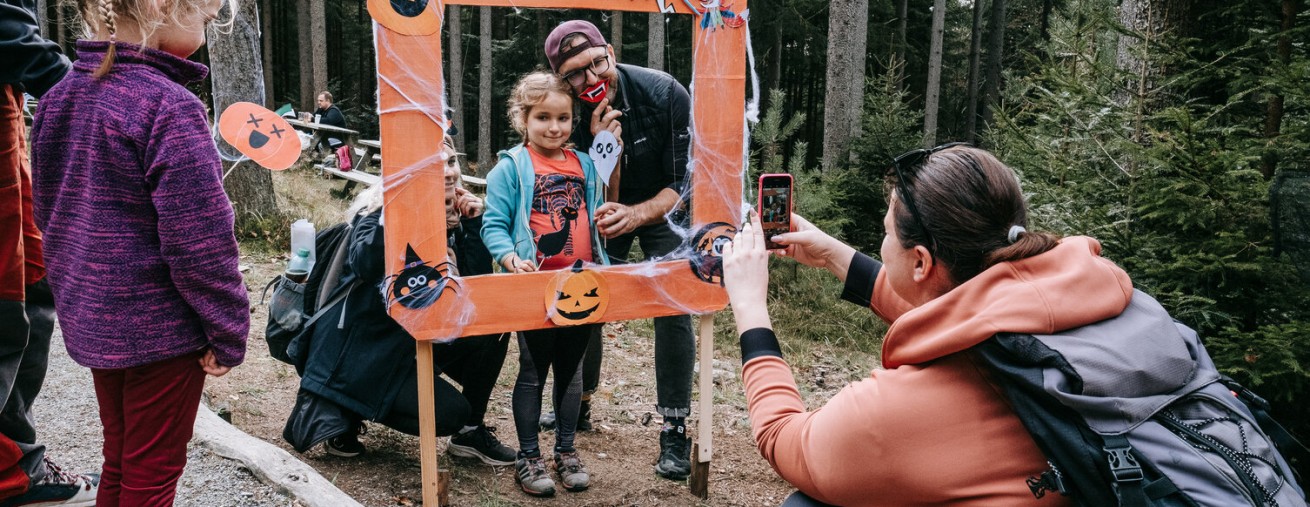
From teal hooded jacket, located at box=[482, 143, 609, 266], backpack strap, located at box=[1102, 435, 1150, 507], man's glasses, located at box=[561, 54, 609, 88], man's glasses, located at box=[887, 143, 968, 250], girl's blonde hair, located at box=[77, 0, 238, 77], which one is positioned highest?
girl's blonde hair, located at box=[77, 0, 238, 77]

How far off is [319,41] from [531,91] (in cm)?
1281

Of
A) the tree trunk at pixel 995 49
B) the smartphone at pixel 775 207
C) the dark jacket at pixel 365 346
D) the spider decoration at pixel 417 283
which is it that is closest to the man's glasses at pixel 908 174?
the smartphone at pixel 775 207

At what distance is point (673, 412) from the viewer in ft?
11.6

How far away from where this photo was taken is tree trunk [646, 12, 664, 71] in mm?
2926

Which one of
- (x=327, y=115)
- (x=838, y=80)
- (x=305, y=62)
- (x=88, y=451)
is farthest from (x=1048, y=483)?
(x=305, y=62)

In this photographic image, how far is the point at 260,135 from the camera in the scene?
8.82ft

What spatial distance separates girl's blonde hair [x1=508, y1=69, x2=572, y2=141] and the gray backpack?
184 centimetres

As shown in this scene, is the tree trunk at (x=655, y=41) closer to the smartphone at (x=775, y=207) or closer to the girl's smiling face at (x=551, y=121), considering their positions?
the girl's smiling face at (x=551, y=121)

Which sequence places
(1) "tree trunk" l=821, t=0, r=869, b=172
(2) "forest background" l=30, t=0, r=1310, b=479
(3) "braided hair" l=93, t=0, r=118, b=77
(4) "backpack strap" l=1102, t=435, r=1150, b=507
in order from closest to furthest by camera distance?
1. (4) "backpack strap" l=1102, t=435, r=1150, b=507
2. (3) "braided hair" l=93, t=0, r=118, b=77
3. (2) "forest background" l=30, t=0, r=1310, b=479
4. (1) "tree trunk" l=821, t=0, r=869, b=172

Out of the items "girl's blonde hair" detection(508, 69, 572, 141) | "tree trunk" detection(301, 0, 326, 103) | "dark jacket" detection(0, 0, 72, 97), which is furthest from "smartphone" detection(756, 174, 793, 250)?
"tree trunk" detection(301, 0, 326, 103)

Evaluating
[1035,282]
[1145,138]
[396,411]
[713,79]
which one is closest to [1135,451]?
[1035,282]

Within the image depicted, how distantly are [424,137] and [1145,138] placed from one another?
140 inches

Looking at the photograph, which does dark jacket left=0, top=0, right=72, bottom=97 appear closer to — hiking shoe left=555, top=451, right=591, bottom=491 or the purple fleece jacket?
the purple fleece jacket

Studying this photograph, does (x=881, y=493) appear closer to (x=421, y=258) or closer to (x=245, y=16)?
(x=421, y=258)
